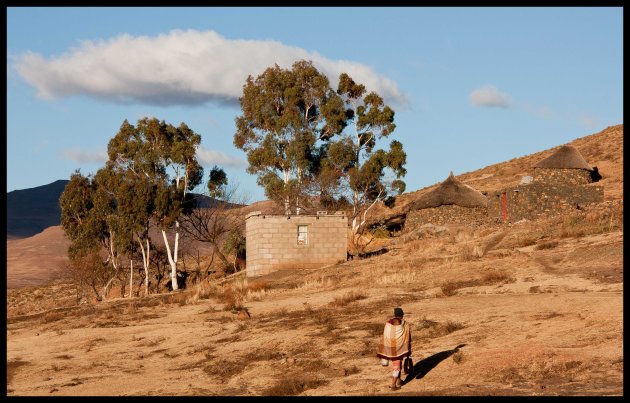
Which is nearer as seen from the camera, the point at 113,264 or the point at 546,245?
the point at 546,245

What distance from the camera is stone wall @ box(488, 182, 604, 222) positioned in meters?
56.2

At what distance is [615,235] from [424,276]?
818cm

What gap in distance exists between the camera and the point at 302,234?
48.9 metres

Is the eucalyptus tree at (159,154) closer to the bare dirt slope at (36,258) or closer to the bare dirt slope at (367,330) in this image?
the bare dirt slope at (367,330)

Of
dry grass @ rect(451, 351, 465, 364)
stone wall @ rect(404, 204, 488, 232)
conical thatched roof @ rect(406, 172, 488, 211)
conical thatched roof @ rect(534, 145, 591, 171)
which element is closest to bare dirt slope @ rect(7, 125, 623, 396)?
dry grass @ rect(451, 351, 465, 364)

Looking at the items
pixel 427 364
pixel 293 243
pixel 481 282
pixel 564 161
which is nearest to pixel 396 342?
pixel 427 364

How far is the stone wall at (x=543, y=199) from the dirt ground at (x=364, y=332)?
1143 cm

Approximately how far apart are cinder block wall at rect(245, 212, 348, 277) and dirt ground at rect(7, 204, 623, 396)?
3.60m

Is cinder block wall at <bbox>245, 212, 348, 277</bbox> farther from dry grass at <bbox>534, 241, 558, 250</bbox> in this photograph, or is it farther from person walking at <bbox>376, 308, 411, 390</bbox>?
person walking at <bbox>376, 308, 411, 390</bbox>

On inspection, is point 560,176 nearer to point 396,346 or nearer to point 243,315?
point 243,315

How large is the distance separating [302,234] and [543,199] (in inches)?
586

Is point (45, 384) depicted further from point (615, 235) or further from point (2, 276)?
point (615, 235)

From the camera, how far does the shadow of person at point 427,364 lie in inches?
832

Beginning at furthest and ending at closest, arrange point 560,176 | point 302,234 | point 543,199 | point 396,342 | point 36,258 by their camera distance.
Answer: point 36,258 < point 560,176 < point 543,199 < point 302,234 < point 396,342
